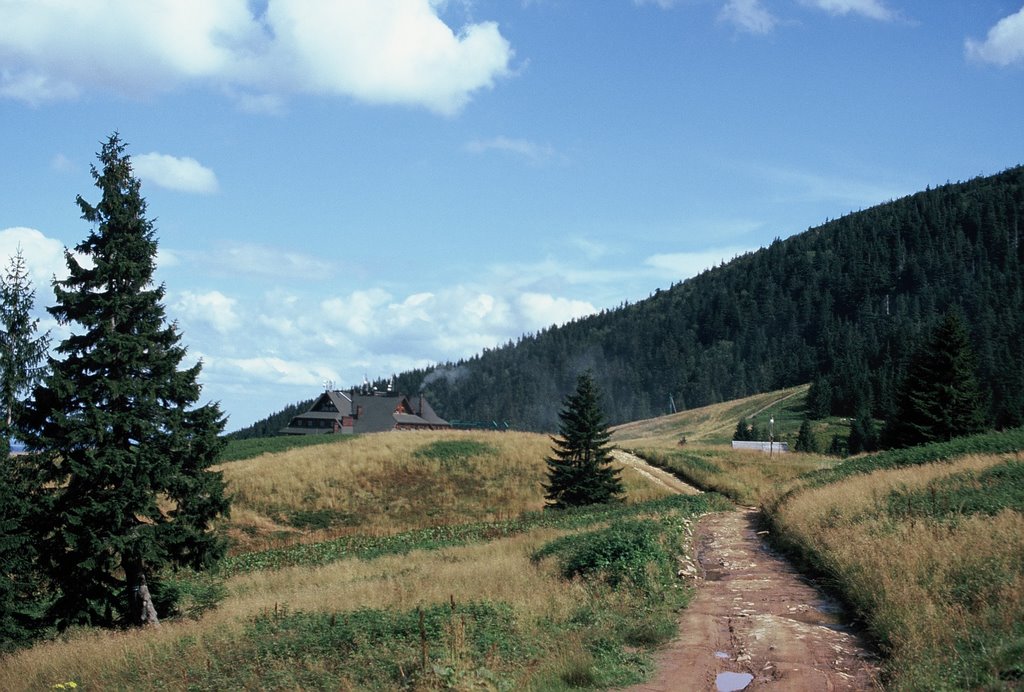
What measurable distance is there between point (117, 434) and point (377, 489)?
2927 centimetres

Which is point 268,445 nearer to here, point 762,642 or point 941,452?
point 941,452

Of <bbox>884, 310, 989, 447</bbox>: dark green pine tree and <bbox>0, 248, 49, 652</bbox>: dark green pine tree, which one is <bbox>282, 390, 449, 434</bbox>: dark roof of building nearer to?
<bbox>884, 310, 989, 447</bbox>: dark green pine tree

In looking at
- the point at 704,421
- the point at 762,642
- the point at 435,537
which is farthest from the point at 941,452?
the point at 704,421

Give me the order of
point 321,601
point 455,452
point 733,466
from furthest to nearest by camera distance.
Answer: point 455,452, point 733,466, point 321,601

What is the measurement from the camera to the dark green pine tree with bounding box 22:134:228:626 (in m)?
17.8

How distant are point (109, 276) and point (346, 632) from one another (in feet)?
39.5

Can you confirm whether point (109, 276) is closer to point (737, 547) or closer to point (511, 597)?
point (511, 597)

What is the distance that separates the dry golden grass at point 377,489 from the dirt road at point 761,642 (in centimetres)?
2634

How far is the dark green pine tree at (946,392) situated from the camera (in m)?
39.2

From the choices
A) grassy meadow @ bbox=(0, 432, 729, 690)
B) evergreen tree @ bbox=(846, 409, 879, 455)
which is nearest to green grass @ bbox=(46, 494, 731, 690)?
grassy meadow @ bbox=(0, 432, 729, 690)

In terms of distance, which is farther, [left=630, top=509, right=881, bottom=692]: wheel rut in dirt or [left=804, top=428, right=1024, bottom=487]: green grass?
[left=804, top=428, right=1024, bottom=487]: green grass

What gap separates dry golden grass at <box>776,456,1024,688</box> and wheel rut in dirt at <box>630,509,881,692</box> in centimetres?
55

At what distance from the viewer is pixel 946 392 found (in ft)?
130

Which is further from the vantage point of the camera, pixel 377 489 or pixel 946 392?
pixel 377 489
